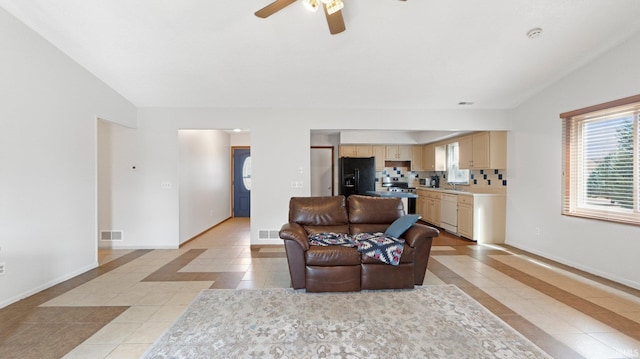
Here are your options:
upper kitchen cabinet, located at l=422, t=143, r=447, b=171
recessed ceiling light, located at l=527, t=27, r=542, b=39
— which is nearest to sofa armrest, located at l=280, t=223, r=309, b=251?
recessed ceiling light, located at l=527, t=27, r=542, b=39

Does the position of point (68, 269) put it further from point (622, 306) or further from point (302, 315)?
point (622, 306)

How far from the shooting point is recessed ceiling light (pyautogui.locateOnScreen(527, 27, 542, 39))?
2.72m

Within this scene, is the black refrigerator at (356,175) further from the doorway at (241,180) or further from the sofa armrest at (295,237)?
the sofa armrest at (295,237)

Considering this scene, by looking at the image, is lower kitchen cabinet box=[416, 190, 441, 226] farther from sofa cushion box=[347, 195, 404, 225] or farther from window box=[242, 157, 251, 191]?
window box=[242, 157, 251, 191]

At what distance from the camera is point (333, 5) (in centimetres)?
199

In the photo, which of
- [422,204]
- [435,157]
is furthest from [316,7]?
[422,204]

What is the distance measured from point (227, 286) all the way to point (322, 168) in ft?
14.8

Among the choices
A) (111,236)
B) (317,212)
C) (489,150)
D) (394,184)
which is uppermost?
(489,150)

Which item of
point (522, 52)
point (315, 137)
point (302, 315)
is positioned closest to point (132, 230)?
point (302, 315)

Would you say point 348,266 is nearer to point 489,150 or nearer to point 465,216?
point 465,216

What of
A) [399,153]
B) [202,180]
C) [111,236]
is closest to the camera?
[111,236]

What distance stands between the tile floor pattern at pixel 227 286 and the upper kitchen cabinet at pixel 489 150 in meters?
1.50

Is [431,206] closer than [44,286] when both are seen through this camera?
No

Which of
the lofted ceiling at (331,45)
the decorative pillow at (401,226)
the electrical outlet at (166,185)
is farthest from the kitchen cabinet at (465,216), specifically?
the electrical outlet at (166,185)
